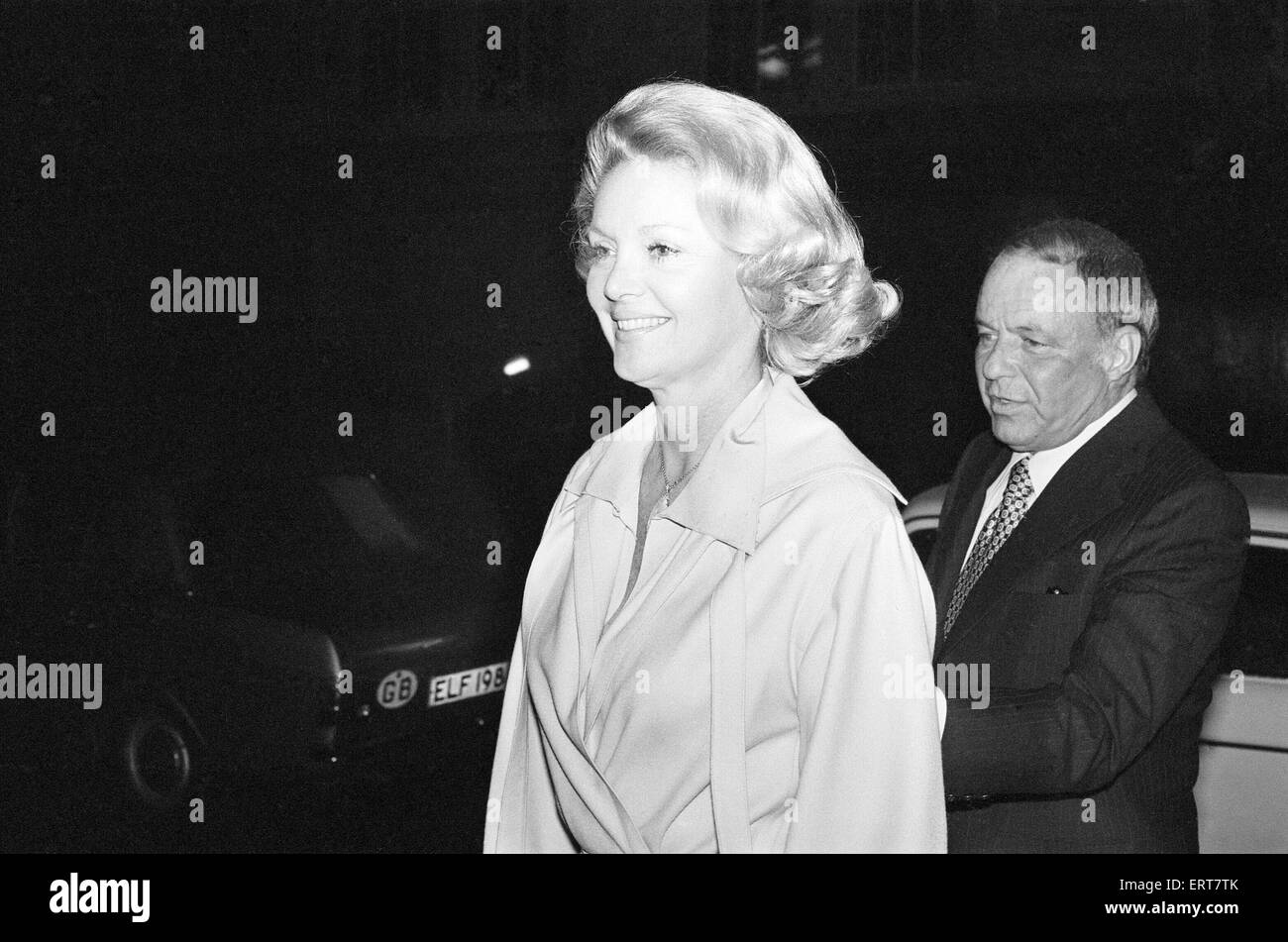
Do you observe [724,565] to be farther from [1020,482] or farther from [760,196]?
[1020,482]

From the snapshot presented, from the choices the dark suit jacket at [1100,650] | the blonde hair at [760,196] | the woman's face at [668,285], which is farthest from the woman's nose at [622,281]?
the dark suit jacket at [1100,650]

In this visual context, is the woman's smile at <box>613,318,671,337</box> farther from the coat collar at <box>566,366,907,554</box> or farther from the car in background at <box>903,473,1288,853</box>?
the car in background at <box>903,473,1288,853</box>

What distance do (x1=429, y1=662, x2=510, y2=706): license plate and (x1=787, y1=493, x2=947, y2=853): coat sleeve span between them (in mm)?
1352

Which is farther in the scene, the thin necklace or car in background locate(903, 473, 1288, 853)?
car in background locate(903, 473, 1288, 853)

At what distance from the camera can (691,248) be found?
63.9 inches

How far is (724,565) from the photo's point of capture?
1587 millimetres

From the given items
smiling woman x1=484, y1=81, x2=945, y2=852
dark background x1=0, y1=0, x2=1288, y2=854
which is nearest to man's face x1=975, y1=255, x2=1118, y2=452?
dark background x1=0, y1=0, x2=1288, y2=854

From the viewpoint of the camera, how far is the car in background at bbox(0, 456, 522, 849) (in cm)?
271

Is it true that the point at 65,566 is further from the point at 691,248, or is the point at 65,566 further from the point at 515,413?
the point at 691,248

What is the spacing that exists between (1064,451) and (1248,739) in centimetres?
73

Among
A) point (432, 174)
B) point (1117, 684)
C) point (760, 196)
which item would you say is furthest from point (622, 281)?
point (432, 174)

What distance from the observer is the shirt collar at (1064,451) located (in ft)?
6.71
